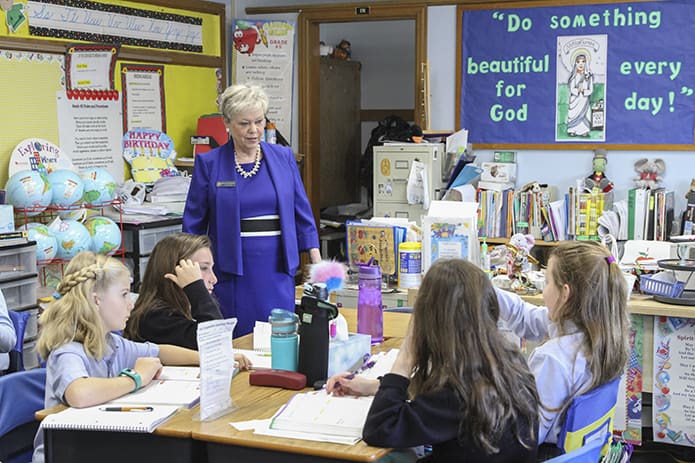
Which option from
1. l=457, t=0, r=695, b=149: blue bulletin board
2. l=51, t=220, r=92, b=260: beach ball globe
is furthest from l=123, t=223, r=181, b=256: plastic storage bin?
l=457, t=0, r=695, b=149: blue bulletin board

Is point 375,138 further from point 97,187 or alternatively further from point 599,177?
point 97,187

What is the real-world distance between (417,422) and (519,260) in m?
2.08

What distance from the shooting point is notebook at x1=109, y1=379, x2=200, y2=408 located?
6.99 feet

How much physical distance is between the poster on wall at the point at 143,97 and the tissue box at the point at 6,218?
4.90ft

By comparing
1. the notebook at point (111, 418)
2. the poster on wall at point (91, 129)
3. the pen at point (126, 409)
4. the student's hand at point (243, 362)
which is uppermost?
the poster on wall at point (91, 129)

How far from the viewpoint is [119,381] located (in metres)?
2.17

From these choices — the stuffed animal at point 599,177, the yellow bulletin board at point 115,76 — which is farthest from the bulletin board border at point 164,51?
the stuffed animal at point 599,177

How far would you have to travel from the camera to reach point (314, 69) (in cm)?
662

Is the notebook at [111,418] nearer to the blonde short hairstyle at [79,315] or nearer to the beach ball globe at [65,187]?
the blonde short hairstyle at [79,315]

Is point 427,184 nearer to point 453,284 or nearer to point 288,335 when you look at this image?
point 288,335

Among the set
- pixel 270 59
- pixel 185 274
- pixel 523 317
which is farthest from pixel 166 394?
pixel 270 59

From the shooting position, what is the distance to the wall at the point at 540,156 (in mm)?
5496

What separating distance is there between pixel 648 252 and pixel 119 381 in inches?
105

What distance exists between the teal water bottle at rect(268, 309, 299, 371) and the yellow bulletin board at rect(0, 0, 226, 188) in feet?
9.32
